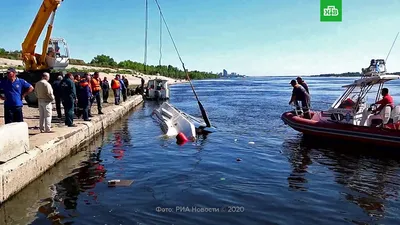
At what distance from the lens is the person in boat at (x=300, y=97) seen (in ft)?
44.7

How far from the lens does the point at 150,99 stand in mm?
32188

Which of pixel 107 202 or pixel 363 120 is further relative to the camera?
pixel 363 120

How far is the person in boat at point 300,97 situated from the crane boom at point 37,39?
14500 mm

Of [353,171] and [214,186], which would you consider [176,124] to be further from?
[353,171]

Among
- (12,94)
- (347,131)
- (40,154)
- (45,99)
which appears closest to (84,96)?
(45,99)

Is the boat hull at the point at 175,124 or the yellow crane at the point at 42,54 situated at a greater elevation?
the yellow crane at the point at 42,54

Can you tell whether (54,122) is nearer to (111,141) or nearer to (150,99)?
(111,141)

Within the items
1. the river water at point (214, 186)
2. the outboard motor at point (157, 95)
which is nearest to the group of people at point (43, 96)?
the river water at point (214, 186)

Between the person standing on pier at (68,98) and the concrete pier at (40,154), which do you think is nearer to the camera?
the concrete pier at (40,154)

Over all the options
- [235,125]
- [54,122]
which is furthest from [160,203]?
[235,125]

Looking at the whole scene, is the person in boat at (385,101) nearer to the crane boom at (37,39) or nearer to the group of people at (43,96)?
the group of people at (43,96)

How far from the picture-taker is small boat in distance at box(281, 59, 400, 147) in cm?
1081

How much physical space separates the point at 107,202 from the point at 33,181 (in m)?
1.94

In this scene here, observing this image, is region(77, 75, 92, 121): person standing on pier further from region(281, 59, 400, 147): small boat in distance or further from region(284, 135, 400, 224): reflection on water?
region(281, 59, 400, 147): small boat in distance
